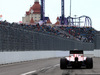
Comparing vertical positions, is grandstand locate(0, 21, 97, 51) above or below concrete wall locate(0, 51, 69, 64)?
above

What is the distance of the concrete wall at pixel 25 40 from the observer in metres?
22.9

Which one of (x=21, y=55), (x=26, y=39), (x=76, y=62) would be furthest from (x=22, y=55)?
(x=76, y=62)

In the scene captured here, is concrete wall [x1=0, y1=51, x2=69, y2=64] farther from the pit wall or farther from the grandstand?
the grandstand

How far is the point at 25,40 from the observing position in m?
29.9

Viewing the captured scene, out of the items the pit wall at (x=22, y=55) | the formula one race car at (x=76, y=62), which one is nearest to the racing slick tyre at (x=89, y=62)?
the formula one race car at (x=76, y=62)

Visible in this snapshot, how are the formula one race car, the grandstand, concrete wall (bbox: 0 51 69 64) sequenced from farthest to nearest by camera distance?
1. the grandstand
2. concrete wall (bbox: 0 51 69 64)
3. the formula one race car

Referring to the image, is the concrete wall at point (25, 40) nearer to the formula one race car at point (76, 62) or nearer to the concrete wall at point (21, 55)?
the concrete wall at point (21, 55)

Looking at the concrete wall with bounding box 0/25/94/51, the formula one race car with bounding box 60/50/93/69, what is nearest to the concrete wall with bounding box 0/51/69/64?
the concrete wall with bounding box 0/25/94/51

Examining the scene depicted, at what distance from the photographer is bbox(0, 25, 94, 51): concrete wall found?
22884 millimetres

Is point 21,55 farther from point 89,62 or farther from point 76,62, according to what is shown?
point 89,62

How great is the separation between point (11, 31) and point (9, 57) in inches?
87.1

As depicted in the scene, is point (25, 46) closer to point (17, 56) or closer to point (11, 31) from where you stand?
point (17, 56)

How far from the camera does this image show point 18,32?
26.8 meters

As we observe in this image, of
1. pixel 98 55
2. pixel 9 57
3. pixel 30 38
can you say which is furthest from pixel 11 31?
pixel 98 55
